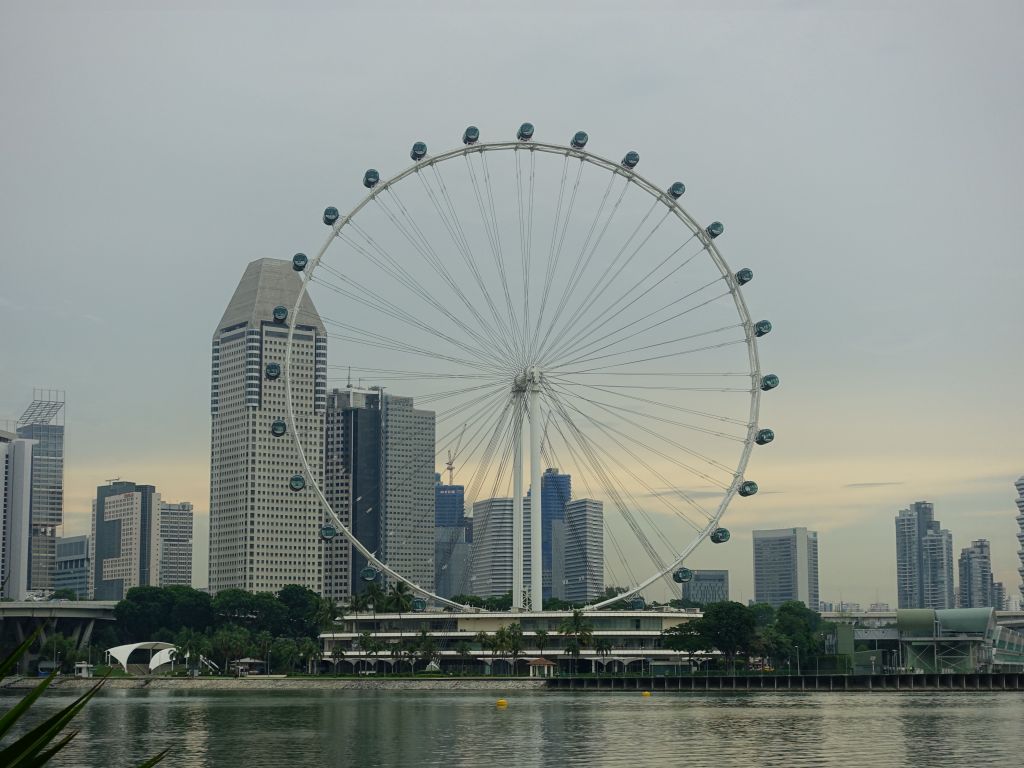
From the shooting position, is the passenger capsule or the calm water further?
the passenger capsule

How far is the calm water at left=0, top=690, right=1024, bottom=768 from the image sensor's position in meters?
70.9

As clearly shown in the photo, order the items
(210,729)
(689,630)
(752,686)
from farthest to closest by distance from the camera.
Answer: (689,630) < (752,686) < (210,729)

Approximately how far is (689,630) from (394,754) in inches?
A: 4236

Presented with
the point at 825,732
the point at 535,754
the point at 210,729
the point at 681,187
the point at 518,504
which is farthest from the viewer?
the point at 518,504

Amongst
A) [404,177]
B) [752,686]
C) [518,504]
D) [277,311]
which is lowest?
[752,686]

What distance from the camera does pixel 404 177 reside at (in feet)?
370

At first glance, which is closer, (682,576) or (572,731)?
(572,731)

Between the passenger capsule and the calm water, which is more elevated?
the passenger capsule

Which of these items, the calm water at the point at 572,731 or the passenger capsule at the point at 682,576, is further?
the passenger capsule at the point at 682,576

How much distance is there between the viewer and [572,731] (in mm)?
90000

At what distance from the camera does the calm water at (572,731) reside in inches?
2790

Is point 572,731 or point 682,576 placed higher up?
point 682,576

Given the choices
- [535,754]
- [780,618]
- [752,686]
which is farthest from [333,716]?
[780,618]

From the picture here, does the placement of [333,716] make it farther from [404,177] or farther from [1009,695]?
[1009,695]
